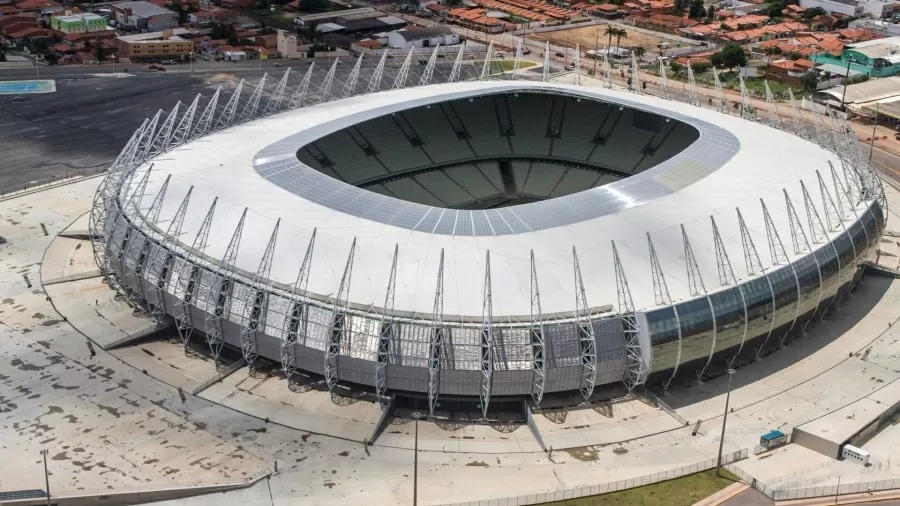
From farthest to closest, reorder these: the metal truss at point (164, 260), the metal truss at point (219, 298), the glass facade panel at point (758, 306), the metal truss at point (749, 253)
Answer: the metal truss at point (164, 260), the metal truss at point (749, 253), the glass facade panel at point (758, 306), the metal truss at point (219, 298)

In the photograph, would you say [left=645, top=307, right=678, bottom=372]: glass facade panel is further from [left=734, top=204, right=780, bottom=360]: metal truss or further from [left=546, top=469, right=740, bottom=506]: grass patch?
[left=734, top=204, right=780, bottom=360]: metal truss

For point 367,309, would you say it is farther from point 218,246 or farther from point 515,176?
point 515,176

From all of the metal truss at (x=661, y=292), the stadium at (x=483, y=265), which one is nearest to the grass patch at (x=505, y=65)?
the stadium at (x=483, y=265)

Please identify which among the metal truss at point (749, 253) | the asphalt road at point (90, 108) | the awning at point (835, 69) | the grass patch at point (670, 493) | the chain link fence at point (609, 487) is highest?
the metal truss at point (749, 253)

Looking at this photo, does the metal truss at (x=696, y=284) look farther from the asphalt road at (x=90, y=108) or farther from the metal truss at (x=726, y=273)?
the asphalt road at (x=90, y=108)

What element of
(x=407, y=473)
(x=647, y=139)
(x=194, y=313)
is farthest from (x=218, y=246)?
(x=647, y=139)

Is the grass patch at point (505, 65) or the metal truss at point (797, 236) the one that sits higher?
the metal truss at point (797, 236)

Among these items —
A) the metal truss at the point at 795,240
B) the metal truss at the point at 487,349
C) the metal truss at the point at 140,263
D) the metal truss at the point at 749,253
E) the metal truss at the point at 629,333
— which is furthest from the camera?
the metal truss at the point at 140,263

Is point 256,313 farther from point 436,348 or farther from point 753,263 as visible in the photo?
point 753,263
